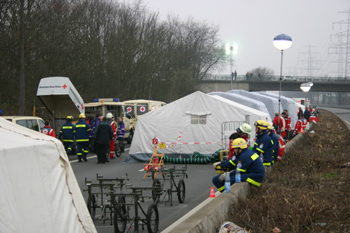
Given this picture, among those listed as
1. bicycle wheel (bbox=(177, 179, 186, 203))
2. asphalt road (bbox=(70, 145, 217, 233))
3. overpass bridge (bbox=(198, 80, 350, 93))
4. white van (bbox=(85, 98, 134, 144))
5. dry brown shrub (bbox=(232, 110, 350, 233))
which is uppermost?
overpass bridge (bbox=(198, 80, 350, 93))

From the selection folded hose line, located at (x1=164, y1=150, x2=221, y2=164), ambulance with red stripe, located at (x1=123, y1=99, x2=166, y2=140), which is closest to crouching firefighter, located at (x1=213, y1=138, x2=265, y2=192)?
folded hose line, located at (x1=164, y1=150, x2=221, y2=164)

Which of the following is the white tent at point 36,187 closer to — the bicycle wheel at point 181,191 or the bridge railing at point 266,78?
the bicycle wheel at point 181,191

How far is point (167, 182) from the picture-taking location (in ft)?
41.1

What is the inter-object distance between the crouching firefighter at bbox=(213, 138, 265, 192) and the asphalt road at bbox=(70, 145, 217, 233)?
3.78 ft

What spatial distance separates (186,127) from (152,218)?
10061 mm

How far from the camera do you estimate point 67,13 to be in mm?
31359

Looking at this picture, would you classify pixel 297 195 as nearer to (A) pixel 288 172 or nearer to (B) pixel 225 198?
(B) pixel 225 198

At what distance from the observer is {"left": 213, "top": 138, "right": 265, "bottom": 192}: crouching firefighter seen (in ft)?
26.3

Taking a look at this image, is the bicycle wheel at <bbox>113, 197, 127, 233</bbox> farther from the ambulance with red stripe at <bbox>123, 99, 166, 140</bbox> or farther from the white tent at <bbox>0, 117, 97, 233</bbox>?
the ambulance with red stripe at <bbox>123, 99, 166, 140</bbox>

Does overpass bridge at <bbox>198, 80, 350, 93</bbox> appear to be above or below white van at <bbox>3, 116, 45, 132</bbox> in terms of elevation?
above

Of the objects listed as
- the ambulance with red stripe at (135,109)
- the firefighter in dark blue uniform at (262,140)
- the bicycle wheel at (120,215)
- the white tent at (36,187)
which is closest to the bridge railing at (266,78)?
the ambulance with red stripe at (135,109)

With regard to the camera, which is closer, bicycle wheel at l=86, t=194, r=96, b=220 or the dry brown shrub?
the dry brown shrub

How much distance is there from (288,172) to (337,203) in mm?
3913

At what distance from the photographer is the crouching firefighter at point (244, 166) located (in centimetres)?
802
